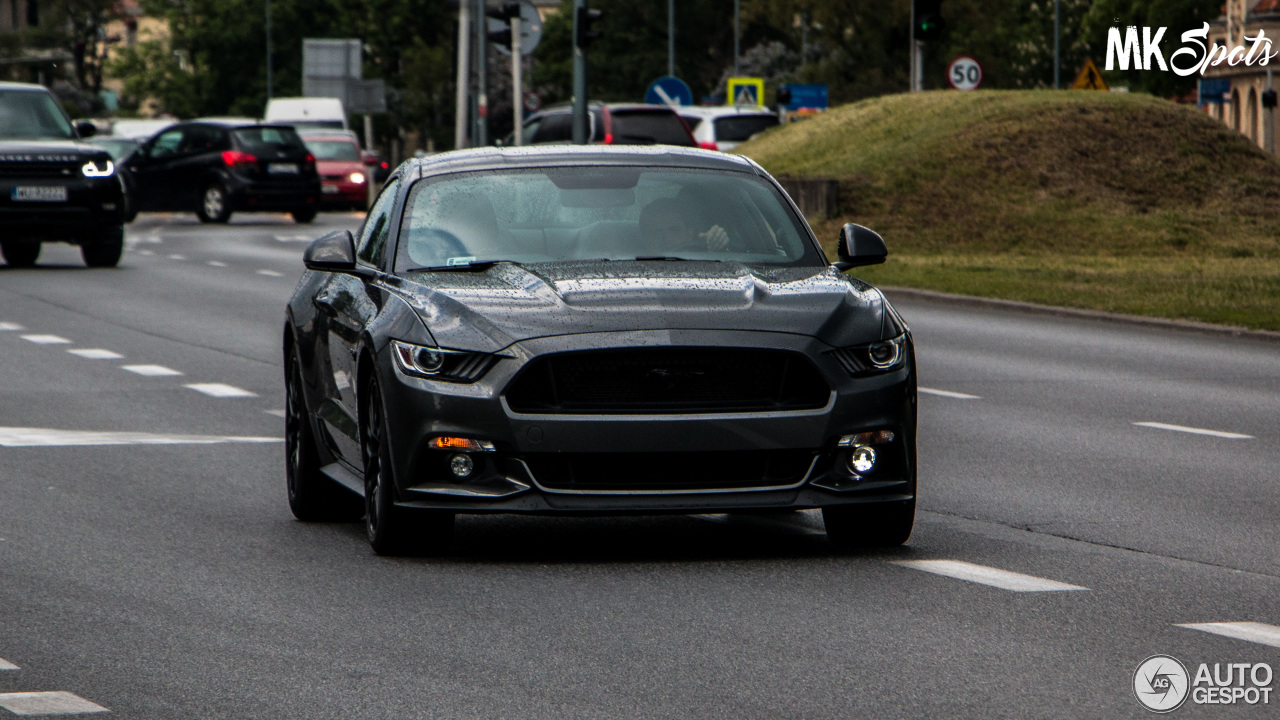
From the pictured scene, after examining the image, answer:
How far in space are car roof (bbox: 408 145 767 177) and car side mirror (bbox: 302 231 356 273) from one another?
0.48 m

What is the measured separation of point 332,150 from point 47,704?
43.3 meters

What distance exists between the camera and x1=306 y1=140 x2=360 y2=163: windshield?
159ft

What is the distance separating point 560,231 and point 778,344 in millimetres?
1368

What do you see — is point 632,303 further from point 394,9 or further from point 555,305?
point 394,9

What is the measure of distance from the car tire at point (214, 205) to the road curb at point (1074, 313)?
67.0 feet

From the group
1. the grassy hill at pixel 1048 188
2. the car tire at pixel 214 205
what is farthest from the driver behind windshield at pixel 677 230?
the car tire at pixel 214 205

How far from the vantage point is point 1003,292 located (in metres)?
23.5

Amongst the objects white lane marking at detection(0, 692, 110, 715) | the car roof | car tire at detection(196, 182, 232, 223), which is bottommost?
car tire at detection(196, 182, 232, 223)

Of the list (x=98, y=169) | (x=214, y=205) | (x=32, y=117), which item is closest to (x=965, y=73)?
(x=214, y=205)

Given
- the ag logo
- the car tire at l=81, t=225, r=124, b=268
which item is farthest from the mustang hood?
the car tire at l=81, t=225, r=124, b=268

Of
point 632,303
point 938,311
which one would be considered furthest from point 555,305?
point 938,311

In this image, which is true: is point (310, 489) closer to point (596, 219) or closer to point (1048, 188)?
point (596, 219)

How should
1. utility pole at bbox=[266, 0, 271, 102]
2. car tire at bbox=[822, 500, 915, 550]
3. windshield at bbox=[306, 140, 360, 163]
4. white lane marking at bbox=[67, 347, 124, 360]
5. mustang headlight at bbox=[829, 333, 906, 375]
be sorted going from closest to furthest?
mustang headlight at bbox=[829, 333, 906, 375] < car tire at bbox=[822, 500, 915, 550] < white lane marking at bbox=[67, 347, 124, 360] < windshield at bbox=[306, 140, 360, 163] < utility pole at bbox=[266, 0, 271, 102]

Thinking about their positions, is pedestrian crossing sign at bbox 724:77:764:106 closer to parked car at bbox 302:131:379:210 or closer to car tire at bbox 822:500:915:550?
A: parked car at bbox 302:131:379:210
